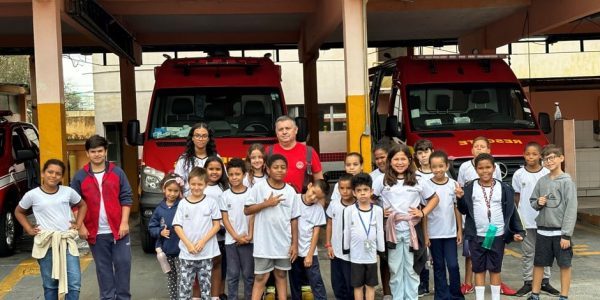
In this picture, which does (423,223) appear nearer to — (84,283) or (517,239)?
(517,239)

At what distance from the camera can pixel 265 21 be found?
1334cm

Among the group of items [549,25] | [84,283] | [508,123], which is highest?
[549,25]

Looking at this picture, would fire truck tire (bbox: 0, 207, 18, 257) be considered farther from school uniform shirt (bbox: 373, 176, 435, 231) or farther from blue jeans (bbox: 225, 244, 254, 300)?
school uniform shirt (bbox: 373, 176, 435, 231)

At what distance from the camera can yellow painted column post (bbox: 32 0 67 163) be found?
27.9ft

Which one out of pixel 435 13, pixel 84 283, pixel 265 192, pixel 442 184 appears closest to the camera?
pixel 265 192

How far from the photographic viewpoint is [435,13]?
12.3m

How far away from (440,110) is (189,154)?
14.8ft

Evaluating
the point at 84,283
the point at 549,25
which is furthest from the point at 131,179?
the point at 549,25

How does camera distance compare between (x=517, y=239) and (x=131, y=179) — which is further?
(x=131, y=179)

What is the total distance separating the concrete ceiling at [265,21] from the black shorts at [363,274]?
5134 mm

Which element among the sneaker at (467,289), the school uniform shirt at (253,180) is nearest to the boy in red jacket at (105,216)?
the school uniform shirt at (253,180)

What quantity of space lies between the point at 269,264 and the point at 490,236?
1.95 meters

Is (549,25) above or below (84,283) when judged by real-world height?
above

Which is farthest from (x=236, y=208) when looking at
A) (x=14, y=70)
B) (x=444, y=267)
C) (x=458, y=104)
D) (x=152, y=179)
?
(x=14, y=70)
